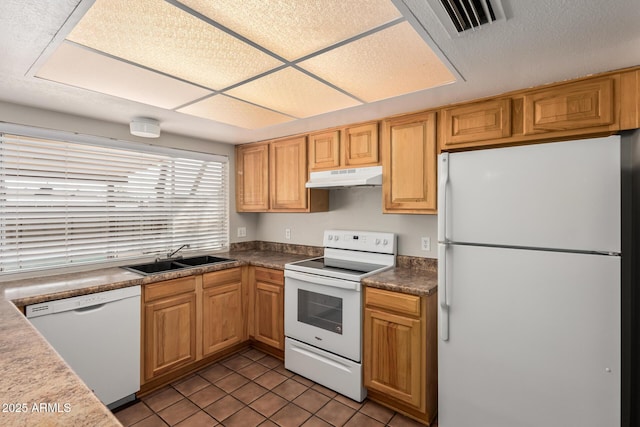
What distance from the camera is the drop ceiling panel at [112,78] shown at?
151 centimetres

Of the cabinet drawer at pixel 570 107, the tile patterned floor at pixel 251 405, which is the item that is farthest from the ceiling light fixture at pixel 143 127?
the cabinet drawer at pixel 570 107

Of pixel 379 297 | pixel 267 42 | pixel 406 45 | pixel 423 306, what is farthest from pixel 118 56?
pixel 423 306

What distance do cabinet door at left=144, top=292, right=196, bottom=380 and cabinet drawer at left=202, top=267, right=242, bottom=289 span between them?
0.52 feet

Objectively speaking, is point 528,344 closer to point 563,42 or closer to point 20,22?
point 563,42

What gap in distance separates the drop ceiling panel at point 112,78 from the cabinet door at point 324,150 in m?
1.20

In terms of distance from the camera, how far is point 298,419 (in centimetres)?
212

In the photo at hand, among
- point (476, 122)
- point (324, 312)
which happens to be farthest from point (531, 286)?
point (324, 312)

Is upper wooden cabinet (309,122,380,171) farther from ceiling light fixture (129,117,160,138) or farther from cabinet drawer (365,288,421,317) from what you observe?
ceiling light fixture (129,117,160,138)

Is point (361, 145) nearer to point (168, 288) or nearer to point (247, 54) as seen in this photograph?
point (247, 54)

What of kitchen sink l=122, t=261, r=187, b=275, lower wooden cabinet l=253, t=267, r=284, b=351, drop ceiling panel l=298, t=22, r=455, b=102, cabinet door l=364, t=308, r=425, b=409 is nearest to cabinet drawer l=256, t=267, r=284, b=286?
lower wooden cabinet l=253, t=267, r=284, b=351

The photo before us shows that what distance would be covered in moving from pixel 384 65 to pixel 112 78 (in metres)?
1.50

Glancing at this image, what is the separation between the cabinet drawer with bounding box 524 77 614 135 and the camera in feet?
5.49

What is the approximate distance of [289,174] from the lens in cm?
319

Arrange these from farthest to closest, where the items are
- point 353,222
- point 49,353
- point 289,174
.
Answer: point 289,174
point 353,222
point 49,353
